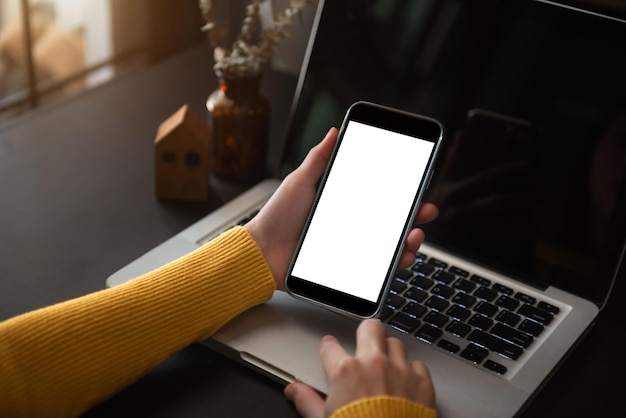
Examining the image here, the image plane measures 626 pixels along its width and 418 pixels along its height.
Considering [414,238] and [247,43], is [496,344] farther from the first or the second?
[247,43]

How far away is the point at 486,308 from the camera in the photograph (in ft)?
2.71

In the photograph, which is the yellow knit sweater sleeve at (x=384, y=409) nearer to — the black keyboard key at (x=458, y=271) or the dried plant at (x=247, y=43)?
the black keyboard key at (x=458, y=271)

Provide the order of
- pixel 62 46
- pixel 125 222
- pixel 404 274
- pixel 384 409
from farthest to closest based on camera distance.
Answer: pixel 62 46, pixel 125 222, pixel 404 274, pixel 384 409

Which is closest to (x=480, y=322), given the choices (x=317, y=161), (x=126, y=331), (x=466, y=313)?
(x=466, y=313)

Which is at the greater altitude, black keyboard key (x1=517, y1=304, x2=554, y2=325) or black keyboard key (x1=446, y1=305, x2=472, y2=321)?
black keyboard key (x1=517, y1=304, x2=554, y2=325)

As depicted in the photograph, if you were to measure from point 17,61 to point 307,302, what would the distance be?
169cm

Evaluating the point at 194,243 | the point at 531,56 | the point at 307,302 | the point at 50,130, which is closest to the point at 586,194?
the point at 531,56

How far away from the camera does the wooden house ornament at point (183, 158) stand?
3.21 feet

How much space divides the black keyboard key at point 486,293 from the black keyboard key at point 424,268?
0.06 m

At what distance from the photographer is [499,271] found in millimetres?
891

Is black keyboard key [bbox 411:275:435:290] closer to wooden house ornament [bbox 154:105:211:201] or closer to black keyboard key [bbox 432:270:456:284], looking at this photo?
black keyboard key [bbox 432:270:456:284]

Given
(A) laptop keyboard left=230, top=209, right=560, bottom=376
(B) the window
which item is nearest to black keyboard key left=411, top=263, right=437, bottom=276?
(A) laptop keyboard left=230, top=209, right=560, bottom=376

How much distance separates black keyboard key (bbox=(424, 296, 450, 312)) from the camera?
0.82 metres

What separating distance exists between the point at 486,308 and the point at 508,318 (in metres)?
0.02
